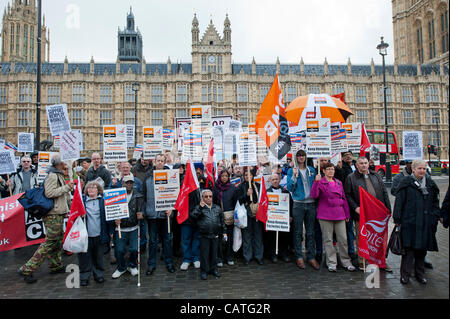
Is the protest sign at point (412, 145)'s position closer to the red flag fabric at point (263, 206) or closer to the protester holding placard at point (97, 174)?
the red flag fabric at point (263, 206)

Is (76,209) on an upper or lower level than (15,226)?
upper

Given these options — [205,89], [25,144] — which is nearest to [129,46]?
[205,89]

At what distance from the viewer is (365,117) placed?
137ft

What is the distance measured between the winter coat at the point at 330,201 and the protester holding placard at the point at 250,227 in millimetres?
1153

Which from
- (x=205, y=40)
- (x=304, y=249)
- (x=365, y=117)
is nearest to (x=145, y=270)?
(x=304, y=249)

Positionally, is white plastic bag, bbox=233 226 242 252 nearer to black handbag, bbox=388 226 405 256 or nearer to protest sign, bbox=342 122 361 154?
black handbag, bbox=388 226 405 256

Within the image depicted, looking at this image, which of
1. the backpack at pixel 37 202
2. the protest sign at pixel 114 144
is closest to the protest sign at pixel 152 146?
the protest sign at pixel 114 144

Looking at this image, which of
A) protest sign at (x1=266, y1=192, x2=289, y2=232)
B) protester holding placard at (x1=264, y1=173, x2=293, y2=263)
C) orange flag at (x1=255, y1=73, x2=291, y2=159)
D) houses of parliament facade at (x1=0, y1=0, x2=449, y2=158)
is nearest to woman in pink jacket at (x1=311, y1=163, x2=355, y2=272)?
protest sign at (x1=266, y1=192, x2=289, y2=232)

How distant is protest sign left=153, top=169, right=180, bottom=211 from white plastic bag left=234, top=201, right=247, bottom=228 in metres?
1.25

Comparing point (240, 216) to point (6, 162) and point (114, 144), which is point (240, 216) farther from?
point (6, 162)

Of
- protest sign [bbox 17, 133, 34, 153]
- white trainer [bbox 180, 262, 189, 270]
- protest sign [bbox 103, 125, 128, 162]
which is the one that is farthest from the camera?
protest sign [bbox 17, 133, 34, 153]

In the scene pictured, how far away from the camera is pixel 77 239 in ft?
14.6

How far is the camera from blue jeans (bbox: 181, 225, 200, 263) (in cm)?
542

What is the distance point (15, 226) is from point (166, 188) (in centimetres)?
311
